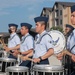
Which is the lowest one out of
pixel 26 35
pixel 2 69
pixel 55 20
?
pixel 2 69

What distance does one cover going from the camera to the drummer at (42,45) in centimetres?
496

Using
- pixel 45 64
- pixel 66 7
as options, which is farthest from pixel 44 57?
pixel 66 7

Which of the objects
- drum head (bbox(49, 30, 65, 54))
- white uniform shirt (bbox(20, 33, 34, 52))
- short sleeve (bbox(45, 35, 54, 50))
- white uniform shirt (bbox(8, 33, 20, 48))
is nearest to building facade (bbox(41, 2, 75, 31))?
drum head (bbox(49, 30, 65, 54))

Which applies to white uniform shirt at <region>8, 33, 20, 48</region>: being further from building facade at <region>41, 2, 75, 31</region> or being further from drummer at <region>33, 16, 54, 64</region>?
building facade at <region>41, 2, 75, 31</region>

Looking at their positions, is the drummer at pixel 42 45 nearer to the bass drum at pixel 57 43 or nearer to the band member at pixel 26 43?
the band member at pixel 26 43

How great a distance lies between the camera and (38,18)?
17.3 feet

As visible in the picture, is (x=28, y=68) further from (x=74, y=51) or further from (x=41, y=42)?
(x=74, y=51)

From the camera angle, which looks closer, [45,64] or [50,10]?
[45,64]

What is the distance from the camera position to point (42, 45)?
16.8 feet

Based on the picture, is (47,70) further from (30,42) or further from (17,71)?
(30,42)

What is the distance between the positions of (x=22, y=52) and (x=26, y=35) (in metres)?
0.34

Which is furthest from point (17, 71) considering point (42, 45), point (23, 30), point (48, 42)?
point (23, 30)

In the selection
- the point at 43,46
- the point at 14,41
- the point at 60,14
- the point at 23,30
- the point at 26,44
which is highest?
the point at 60,14

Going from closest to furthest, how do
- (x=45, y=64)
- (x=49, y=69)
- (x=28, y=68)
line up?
(x=49, y=69) → (x=45, y=64) → (x=28, y=68)
